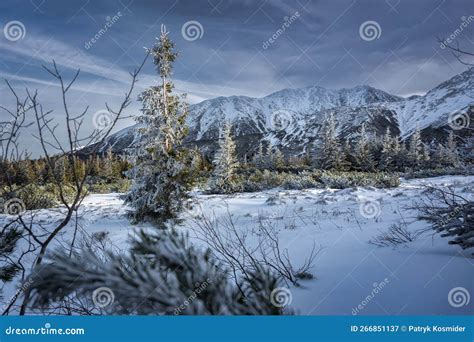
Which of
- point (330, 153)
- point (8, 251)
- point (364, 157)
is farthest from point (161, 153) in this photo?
point (364, 157)

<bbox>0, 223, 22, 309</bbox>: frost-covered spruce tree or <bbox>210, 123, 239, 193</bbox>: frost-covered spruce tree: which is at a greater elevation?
<bbox>210, 123, 239, 193</bbox>: frost-covered spruce tree

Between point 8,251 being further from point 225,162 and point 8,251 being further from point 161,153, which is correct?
point 225,162

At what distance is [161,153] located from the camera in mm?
9469

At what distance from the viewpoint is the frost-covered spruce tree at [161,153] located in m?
9.08

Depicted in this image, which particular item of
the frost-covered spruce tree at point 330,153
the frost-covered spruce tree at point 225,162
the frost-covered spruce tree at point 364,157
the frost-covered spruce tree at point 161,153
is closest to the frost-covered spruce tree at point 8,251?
the frost-covered spruce tree at point 161,153

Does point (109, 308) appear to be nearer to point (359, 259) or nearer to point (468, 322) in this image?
point (359, 259)

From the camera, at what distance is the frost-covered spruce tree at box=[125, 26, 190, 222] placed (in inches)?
357

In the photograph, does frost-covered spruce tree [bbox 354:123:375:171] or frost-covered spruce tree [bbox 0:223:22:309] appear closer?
frost-covered spruce tree [bbox 0:223:22:309]

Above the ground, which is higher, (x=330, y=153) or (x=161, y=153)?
(x=330, y=153)

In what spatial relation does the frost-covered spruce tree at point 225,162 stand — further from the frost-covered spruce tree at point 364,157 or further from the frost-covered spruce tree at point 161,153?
the frost-covered spruce tree at point 364,157

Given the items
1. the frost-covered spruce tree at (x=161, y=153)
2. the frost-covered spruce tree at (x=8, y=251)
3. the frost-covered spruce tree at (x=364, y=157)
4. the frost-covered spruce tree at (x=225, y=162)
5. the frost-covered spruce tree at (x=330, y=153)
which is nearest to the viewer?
the frost-covered spruce tree at (x=8, y=251)

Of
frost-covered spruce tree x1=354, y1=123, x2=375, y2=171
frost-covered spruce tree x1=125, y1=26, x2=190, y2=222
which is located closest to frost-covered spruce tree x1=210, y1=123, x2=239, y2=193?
frost-covered spruce tree x1=125, y1=26, x2=190, y2=222

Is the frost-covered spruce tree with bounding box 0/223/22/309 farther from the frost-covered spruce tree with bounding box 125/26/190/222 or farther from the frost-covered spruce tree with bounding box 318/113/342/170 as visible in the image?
the frost-covered spruce tree with bounding box 318/113/342/170

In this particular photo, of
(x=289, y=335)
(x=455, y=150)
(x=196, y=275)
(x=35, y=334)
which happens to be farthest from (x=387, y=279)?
(x=35, y=334)
